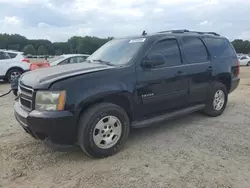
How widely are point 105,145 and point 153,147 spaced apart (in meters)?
0.80

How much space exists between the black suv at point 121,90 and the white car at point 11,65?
313 inches

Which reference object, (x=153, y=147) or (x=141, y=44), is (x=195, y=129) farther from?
(x=141, y=44)

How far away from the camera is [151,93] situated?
4039 millimetres

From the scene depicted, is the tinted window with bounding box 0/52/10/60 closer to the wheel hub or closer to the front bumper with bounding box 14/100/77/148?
the front bumper with bounding box 14/100/77/148

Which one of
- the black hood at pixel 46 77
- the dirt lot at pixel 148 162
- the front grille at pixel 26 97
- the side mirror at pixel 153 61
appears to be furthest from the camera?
the side mirror at pixel 153 61

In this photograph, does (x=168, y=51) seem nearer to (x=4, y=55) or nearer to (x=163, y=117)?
(x=163, y=117)

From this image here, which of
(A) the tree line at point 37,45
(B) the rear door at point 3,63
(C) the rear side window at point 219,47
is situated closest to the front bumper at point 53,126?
(C) the rear side window at point 219,47

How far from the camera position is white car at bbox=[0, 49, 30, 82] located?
11.3 meters

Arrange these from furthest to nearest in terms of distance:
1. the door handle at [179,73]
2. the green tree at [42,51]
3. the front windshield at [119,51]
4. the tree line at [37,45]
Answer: the green tree at [42,51]
the tree line at [37,45]
the door handle at [179,73]
the front windshield at [119,51]

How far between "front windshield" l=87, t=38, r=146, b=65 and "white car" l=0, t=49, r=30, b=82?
786 centimetres

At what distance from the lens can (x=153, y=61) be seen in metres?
3.92

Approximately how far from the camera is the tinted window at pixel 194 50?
15.6 feet

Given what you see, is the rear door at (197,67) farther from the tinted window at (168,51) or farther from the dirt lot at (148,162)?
the dirt lot at (148,162)

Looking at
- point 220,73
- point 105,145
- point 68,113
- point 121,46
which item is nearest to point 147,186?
point 105,145
